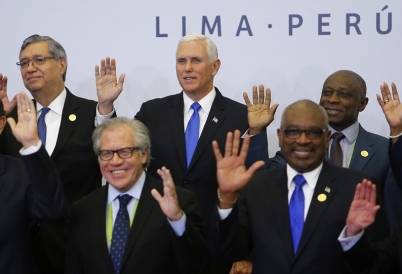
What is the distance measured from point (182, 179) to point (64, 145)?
597 millimetres

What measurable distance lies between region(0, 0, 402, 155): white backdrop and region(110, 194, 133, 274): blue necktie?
148 cm

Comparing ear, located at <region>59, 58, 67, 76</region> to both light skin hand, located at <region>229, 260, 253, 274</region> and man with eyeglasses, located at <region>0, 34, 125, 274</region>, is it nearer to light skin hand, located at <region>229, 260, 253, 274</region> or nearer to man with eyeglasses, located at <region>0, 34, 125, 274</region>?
man with eyeglasses, located at <region>0, 34, 125, 274</region>

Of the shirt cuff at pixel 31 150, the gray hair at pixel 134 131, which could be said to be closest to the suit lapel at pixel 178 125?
the gray hair at pixel 134 131

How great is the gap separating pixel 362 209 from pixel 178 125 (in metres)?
1.28

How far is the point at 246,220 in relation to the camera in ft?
10.7

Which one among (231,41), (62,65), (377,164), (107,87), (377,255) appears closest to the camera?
(377,255)

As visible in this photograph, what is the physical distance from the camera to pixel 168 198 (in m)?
3.06

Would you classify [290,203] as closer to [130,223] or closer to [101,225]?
[130,223]

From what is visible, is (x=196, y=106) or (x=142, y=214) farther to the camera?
(x=196, y=106)

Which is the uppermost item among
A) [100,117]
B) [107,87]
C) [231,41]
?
[231,41]

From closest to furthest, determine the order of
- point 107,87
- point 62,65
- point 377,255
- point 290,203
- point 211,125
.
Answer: point 377,255 < point 290,203 < point 211,125 < point 107,87 < point 62,65

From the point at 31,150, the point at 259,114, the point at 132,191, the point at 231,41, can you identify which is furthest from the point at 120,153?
the point at 231,41

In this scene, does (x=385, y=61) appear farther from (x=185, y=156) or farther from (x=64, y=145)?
(x=64, y=145)

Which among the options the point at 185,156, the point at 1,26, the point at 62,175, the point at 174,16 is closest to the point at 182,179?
the point at 185,156
